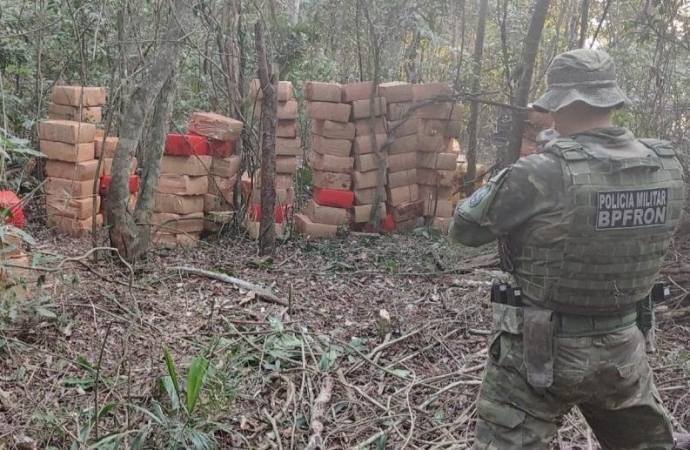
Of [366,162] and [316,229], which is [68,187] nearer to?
[316,229]

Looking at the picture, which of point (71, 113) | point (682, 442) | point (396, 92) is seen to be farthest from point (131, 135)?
point (682, 442)

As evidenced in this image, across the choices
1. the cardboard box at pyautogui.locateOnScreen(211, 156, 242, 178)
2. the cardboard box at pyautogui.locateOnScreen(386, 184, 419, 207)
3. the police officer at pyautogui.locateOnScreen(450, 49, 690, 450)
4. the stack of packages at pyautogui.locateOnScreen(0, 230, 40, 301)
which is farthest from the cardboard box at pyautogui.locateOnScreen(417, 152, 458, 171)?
the police officer at pyautogui.locateOnScreen(450, 49, 690, 450)

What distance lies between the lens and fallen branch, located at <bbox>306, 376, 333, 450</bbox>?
3090 mm

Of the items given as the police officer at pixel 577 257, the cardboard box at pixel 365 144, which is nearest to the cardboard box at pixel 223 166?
the cardboard box at pixel 365 144

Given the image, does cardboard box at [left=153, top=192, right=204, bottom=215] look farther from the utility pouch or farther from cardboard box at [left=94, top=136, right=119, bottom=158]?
the utility pouch

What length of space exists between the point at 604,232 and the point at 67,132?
5.65 meters

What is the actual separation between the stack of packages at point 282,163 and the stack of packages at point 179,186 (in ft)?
1.89

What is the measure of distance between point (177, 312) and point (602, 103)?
3137 mm

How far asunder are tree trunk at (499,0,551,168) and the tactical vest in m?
4.17

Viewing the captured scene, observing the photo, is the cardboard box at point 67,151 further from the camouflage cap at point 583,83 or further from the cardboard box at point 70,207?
the camouflage cap at point 583,83

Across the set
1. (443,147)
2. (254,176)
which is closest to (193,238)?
(254,176)

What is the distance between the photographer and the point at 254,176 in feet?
23.7

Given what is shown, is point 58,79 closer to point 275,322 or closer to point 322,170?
point 322,170

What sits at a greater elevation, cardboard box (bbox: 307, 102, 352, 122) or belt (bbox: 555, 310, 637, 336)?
cardboard box (bbox: 307, 102, 352, 122)
